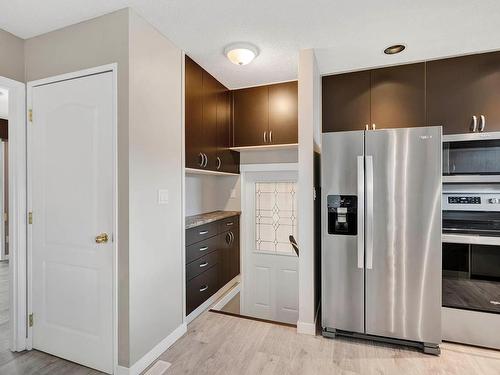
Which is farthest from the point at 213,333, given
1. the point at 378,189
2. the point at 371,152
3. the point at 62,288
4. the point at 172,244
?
the point at 371,152

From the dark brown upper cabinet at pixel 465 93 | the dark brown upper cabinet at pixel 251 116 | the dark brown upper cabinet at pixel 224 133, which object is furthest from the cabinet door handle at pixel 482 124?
the dark brown upper cabinet at pixel 224 133

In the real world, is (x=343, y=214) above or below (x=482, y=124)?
below

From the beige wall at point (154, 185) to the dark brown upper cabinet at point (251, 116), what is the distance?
1.08 meters

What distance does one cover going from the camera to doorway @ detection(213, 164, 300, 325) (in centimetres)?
360

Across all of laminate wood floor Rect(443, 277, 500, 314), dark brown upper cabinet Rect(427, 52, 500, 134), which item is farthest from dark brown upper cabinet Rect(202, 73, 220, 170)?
laminate wood floor Rect(443, 277, 500, 314)

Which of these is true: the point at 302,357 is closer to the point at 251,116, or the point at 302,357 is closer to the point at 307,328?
the point at 307,328

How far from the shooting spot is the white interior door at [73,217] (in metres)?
1.86

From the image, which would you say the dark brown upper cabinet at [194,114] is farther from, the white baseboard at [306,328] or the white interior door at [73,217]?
the white baseboard at [306,328]

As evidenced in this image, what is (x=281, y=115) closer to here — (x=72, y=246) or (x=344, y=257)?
(x=344, y=257)

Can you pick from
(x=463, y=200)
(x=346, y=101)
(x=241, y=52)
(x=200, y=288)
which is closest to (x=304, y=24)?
(x=241, y=52)

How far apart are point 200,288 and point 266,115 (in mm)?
2085

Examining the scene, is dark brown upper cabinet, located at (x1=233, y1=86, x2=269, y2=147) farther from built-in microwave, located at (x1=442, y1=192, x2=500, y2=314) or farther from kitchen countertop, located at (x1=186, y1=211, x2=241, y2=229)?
built-in microwave, located at (x1=442, y1=192, x2=500, y2=314)

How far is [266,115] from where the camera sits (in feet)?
10.5

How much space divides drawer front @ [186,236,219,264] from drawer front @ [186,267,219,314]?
214 mm
